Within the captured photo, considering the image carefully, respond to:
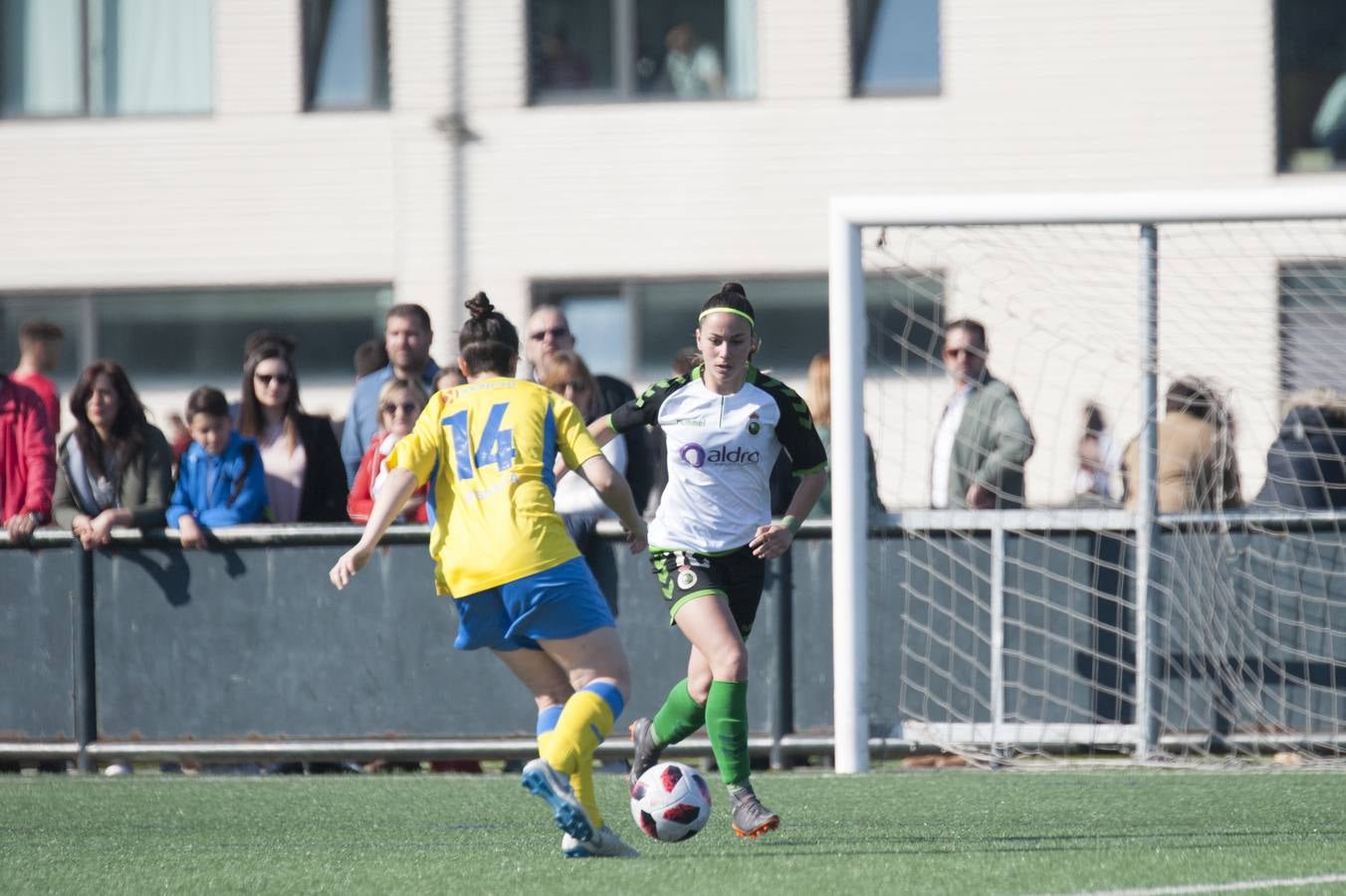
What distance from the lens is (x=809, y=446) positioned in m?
6.73

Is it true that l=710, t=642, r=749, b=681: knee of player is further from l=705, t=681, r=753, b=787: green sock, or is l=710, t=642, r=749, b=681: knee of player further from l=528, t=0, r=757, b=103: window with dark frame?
l=528, t=0, r=757, b=103: window with dark frame

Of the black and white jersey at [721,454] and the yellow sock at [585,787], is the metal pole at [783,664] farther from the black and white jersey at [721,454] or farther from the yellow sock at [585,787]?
the yellow sock at [585,787]

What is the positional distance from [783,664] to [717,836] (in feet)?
8.18

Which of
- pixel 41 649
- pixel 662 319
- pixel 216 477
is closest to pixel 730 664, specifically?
pixel 216 477

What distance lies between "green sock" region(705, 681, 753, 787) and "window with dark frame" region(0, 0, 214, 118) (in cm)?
1101

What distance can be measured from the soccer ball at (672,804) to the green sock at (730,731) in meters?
0.29

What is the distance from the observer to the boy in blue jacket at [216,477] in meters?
9.22

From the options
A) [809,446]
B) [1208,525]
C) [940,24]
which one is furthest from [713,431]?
[940,24]

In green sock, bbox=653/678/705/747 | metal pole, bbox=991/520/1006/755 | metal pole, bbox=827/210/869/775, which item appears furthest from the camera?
metal pole, bbox=991/520/1006/755

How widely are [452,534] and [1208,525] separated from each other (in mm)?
4031

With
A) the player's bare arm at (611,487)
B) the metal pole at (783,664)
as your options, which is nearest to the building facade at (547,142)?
the metal pole at (783,664)

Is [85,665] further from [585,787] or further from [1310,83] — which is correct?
[1310,83]

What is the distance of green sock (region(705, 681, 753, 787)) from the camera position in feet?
20.9

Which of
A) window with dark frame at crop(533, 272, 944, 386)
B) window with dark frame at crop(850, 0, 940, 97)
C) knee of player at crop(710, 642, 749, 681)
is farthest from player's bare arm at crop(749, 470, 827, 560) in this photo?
window with dark frame at crop(850, 0, 940, 97)
